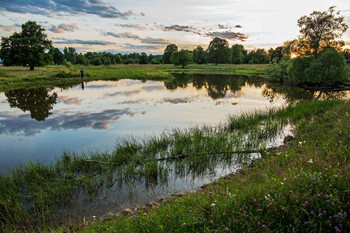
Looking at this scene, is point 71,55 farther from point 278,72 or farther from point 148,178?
point 148,178

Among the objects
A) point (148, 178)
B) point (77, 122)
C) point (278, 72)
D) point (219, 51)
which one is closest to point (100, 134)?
point (77, 122)

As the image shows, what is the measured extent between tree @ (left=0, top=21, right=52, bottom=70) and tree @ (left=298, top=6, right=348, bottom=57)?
6784 centimetres

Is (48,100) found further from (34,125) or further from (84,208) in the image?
(84,208)

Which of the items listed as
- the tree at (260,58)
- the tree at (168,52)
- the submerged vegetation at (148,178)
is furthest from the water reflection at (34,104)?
the tree at (260,58)

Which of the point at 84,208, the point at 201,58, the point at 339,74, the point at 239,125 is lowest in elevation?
the point at 84,208

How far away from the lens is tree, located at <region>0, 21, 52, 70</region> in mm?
58125

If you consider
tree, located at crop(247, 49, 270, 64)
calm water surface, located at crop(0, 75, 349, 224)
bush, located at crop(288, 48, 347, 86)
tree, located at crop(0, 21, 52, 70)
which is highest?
tree, located at crop(247, 49, 270, 64)

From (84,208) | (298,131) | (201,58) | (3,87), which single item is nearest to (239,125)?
(298,131)

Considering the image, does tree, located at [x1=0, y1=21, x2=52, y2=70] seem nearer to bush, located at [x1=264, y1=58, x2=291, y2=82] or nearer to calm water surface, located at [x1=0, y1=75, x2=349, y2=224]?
calm water surface, located at [x1=0, y1=75, x2=349, y2=224]

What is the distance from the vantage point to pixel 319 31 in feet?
133

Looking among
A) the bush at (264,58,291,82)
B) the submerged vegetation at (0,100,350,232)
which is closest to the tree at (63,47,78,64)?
the bush at (264,58,291,82)

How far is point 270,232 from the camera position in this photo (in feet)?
10.6

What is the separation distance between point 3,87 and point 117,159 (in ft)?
126

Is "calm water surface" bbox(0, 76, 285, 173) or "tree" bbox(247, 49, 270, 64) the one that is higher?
"tree" bbox(247, 49, 270, 64)
